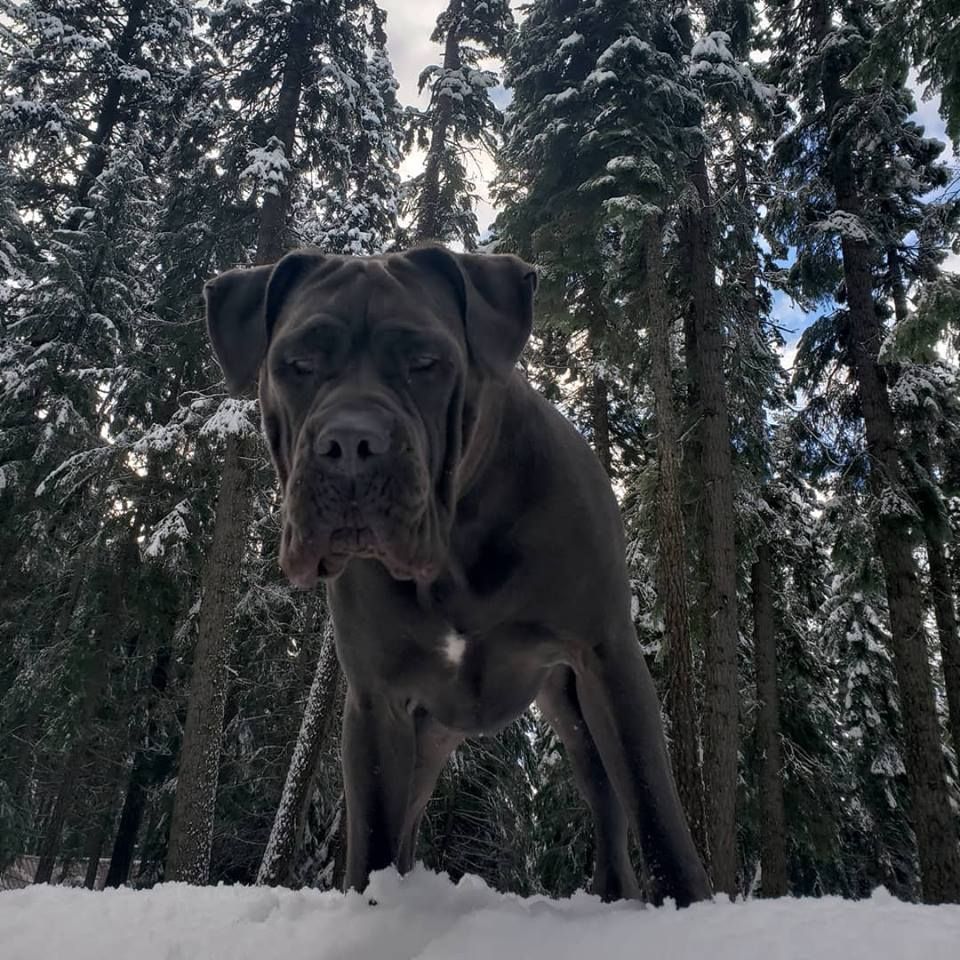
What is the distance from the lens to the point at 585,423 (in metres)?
16.2

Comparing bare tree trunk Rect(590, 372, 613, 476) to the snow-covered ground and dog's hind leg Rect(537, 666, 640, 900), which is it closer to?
dog's hind leg Rect(537, 666, 640, 900)

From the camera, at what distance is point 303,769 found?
430 inches

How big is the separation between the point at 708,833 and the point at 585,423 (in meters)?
8.52

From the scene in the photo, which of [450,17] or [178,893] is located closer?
[178,893]

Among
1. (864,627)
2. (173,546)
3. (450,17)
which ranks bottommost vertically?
(173,546)

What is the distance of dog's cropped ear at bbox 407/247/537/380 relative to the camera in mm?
2496

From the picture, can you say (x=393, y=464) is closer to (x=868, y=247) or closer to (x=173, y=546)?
(x=173, y=546)

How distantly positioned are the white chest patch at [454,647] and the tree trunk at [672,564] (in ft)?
25.8

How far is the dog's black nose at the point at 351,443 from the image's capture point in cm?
190

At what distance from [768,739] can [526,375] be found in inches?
334

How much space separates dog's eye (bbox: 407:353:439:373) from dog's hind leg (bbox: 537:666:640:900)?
1.33m

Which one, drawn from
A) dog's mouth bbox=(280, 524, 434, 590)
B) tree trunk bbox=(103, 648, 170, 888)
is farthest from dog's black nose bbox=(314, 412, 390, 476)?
tree trunk bbox=(103, 648, 170, 888)

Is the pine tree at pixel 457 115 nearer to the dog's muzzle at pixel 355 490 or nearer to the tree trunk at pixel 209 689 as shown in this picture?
the tree trunk at pixel 209 689

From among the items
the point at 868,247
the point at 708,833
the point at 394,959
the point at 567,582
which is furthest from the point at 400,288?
the point at 868,247
